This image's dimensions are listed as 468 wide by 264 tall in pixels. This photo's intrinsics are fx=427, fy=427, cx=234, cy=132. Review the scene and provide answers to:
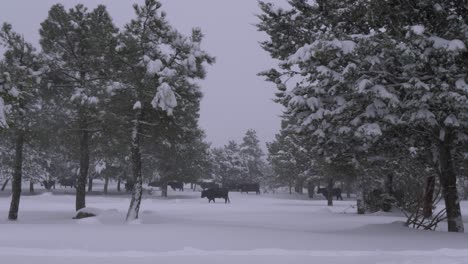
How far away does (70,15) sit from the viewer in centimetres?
1995

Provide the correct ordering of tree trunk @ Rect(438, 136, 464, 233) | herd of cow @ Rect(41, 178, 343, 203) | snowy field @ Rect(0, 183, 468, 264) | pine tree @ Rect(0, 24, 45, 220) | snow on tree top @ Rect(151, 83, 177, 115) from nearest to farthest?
1. snowy field @ Rect(0, 183, 468, 264)
2. tree trunk @ Rect(438, 136, 464, 233)
3. snow on tree top @ Rect(151, 83, 177, 115)
4. pine tree @ Rect(0, 24, 45, 220)
5. herd of cow @ Rect(41, 178, 343, 203)

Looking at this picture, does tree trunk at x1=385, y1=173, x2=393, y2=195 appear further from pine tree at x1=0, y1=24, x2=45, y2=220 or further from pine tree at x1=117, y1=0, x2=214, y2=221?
pine tree at x1=0, y1=24, x2=45, y2=220

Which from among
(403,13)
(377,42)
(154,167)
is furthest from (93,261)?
(154,167)

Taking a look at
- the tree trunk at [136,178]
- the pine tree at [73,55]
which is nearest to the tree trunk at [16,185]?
the pine tree at [73,55]

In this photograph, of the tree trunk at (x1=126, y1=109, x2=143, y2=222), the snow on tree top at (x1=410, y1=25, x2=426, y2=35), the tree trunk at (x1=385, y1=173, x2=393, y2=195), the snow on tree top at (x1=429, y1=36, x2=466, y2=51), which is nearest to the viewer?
the snow on tree top at (x1=429, y1=36, x2=466, y2=51)

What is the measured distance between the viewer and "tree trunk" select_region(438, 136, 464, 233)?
13.0 metres

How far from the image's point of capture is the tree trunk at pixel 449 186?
1301 cm

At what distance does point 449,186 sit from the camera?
13.0m

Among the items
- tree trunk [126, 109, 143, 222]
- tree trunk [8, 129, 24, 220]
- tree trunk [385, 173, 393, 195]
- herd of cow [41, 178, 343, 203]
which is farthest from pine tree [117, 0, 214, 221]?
herd of cow [41, 178, 343, 203]

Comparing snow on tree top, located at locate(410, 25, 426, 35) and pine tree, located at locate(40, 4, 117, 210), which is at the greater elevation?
pine tree, located at locate(40, 4, 117, 210)

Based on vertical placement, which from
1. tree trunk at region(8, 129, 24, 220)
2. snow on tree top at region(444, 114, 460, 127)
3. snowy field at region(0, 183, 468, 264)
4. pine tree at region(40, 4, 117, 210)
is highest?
pine tree at region(40, 4, 117, 210)

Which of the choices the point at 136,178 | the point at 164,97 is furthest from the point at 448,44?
the point at 136,178

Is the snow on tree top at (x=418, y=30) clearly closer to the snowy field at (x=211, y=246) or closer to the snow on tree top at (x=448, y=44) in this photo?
the snow on tree top at (x=448, y=44)

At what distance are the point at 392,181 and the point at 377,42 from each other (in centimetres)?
1782
